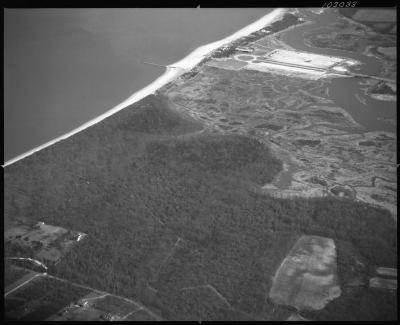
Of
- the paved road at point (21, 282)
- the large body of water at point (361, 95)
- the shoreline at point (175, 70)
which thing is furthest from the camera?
the large body of water at point (361, 95)

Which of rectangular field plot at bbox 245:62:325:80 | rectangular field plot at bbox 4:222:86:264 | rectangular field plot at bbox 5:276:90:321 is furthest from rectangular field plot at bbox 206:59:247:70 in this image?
rectangular field plot at bbox 5:276:90:321

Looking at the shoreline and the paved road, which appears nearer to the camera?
the paved road

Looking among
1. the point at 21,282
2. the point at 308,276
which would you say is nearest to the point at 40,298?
the point at 21,282

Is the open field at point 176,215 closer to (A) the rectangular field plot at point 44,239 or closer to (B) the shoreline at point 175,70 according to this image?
(A) the rectangular field plot at point 44,239

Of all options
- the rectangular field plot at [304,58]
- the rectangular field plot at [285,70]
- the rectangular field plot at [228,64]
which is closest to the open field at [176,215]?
the rectangular field plot at [228,64]

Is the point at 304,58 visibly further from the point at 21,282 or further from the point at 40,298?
the point at 40,298

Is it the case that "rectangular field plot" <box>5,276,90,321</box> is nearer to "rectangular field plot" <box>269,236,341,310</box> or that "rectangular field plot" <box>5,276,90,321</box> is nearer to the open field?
the open field
